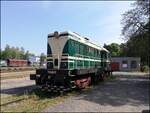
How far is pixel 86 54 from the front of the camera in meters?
21.5

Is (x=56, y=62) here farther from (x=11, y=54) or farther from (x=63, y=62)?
(x=11, y=54)

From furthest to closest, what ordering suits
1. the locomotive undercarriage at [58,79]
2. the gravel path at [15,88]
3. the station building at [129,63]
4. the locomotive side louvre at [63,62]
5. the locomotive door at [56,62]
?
1. the station building at [129,63]
2. the gravel path at [15,88]
3. the locomotive door at [56,62]
4. the locomotive side louvre at [63,62]
5. the locomotive undercarriage at [58,79]

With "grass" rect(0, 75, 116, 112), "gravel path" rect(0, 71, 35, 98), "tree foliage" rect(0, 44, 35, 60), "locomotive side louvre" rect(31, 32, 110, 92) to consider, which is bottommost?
"grass" rect(0, 75, 116, 112)

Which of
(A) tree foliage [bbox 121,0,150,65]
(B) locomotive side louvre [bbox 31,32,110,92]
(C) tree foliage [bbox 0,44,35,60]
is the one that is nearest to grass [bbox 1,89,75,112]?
(B) locomotive side louvre [bbox 31,32,110,92]

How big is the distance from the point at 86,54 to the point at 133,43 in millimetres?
17796

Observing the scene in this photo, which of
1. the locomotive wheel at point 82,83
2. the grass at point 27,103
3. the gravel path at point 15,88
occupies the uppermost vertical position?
the locomotive wheel at point 82,83

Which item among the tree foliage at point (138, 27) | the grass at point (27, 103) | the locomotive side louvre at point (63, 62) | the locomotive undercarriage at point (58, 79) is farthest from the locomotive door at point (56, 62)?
the tree foliage at point (138, 27)

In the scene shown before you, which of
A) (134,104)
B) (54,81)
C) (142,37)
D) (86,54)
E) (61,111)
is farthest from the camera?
(142,37)

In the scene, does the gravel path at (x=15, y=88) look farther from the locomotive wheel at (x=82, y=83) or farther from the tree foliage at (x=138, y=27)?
the tree foliage at (x=138, y=27)

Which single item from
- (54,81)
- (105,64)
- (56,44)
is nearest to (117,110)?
(54,81)

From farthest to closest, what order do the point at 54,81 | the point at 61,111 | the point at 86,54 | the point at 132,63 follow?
the point at 132,63 → the point at 86,54 → the point at 54,81 → the point at 61,111

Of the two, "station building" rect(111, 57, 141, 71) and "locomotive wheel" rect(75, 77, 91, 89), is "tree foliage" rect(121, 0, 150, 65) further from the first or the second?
"station building" rect(111, 57, 141, 71)

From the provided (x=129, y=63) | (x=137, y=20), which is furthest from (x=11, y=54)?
(x=137, y=20)

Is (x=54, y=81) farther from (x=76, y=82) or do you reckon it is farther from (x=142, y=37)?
(x=142, y=37)
